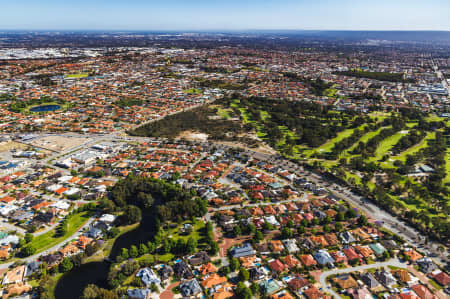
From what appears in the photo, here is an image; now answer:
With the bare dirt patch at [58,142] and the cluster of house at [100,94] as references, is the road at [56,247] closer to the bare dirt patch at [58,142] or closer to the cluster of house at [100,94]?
the bare dirt patch at [58,142]

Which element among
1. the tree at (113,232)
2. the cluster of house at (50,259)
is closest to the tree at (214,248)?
the tree at (113,232)

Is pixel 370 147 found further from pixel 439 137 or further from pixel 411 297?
pixel 411 297

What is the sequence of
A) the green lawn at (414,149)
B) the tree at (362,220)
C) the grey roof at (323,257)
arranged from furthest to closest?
the green lawn at (414,149) < the tree at (362,220) < the grey roof at (323,257)

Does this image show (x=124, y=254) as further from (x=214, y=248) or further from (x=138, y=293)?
(x=214, y=248)

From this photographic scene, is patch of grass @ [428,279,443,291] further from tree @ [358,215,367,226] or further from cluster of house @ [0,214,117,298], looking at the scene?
cluster of house @ [0,214,117,298]

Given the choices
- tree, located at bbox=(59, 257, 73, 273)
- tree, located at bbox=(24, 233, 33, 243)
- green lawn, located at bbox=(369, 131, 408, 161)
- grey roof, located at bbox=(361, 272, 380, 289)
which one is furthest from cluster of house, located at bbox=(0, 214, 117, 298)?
green lawn, located at bbox=(369, 131, 408, 161)
